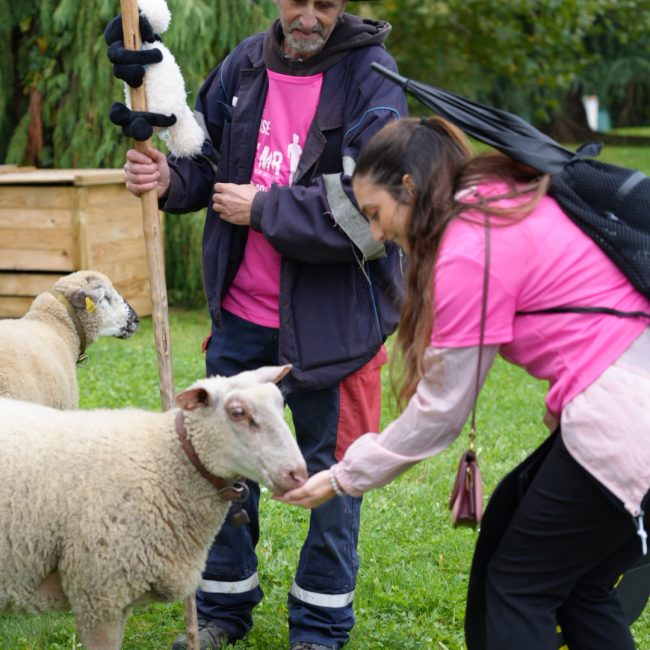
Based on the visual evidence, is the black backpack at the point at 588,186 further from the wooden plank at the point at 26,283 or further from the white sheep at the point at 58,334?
the wooden plank at the point at 26,283

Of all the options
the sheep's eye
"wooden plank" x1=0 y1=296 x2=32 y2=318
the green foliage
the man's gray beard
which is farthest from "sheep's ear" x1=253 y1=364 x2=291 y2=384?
the green foliage

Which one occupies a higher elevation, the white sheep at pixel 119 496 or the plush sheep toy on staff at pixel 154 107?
the plush sheep toy on staff at pixel 154 107

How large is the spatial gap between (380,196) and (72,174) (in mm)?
6433

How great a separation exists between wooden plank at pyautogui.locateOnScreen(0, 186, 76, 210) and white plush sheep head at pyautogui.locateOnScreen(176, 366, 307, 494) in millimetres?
5913

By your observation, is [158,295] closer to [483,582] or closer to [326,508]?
[326,508]

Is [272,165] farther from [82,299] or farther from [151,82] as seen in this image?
[82,299]

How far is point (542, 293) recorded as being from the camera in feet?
8.45

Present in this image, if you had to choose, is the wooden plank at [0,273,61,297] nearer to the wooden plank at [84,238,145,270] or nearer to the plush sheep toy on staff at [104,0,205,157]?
the wooden plank at [84,238,145,270]

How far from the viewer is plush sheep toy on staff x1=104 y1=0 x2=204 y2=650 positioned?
353 centimetres

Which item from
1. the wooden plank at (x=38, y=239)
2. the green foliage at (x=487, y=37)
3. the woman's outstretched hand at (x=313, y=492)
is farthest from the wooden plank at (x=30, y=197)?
the green foliage at (x=487, y=37)

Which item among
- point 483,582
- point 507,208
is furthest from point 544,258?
point 483,582

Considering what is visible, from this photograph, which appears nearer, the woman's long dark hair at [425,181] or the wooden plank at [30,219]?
the woman's long dark hair at [425,181]

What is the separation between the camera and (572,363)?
102 inches

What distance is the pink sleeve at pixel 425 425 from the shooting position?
259 cm
